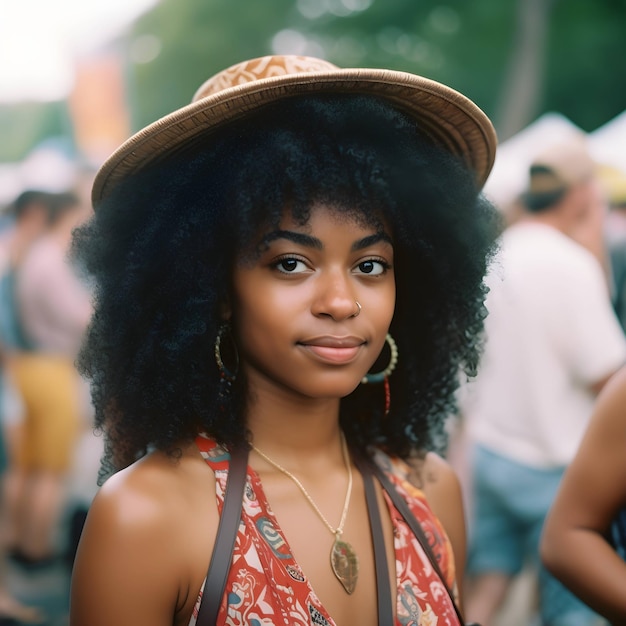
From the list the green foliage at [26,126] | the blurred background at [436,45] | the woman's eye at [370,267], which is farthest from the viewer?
the blurred background at [436,45]

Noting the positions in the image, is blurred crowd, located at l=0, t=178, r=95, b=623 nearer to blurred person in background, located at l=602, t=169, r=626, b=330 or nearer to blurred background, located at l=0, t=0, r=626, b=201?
blurred person in background, located at l=602, t=169, r=626, b=330

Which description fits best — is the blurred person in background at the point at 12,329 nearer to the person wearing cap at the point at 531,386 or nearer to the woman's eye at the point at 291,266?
the person wearing cap at the point at 531,386

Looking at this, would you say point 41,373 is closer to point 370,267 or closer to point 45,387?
point 45,387

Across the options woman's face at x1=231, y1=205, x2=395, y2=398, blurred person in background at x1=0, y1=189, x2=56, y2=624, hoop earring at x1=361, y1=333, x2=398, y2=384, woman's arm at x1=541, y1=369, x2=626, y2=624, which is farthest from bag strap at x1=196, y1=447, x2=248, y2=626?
blurred person in background at x1=0, y1=189, x2=56, y2=624

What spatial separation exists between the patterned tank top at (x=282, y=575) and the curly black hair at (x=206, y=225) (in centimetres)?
14

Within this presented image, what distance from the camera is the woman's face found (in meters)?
1.72

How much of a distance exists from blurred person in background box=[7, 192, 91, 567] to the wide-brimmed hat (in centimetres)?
315

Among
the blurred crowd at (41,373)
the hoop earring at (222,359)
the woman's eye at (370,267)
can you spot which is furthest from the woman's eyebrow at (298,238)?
the blurred crowd at (41,373)

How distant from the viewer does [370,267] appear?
1.83m

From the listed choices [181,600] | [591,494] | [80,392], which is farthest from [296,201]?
[80,392]

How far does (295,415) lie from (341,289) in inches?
13.3

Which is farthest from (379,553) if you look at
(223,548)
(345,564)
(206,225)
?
(206,225)

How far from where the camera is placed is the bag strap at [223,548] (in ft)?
5.29

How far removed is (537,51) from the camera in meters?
12.1
